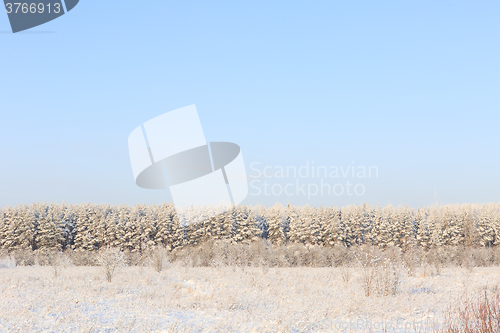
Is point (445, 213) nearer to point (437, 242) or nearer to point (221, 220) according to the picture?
point (437, 242)

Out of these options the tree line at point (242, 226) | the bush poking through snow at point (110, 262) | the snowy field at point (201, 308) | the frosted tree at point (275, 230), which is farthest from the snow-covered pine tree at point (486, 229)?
the bush poking through snow at point (110, 262)

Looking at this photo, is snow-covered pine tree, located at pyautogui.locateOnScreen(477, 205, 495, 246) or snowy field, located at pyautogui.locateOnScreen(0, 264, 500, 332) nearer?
snowy field, located at pyautogui.locateOnScreen(0, 264, 500, 332)

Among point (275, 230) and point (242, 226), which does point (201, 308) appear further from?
point (275, 230)

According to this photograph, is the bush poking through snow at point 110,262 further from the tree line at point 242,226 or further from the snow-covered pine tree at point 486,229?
the snow-covered pine tree at point 486,229

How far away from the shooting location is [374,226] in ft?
194

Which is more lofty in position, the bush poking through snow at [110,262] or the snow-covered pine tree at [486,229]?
the bush poking through snow at [110,262]

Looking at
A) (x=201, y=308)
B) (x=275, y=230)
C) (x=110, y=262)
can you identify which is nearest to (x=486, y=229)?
(x=275, y=230)

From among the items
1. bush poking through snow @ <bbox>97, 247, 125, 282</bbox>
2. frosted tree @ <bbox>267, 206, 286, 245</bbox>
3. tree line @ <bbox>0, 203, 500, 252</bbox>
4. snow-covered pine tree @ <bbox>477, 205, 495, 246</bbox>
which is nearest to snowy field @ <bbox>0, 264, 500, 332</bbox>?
bush poking through snow @ <bbox>97, 247, 125, 282</bbox>

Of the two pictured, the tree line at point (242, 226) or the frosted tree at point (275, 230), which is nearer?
the tree line at point (242, 226)

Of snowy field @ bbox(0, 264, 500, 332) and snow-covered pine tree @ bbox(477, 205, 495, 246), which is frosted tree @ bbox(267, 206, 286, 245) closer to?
snow-covered pine tree @ bbox(477, 205, 495, 246)

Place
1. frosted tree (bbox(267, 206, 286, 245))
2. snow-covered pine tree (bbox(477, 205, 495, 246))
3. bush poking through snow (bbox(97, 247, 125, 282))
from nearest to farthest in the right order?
1. bush poking through snow (bbox(97, 247, 125, 282))
2. frosted tree (bbox(267, 206, 286, 245))
3. snow-covered pine tree (bbox(477, 205, 495, 246))

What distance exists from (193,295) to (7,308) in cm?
576

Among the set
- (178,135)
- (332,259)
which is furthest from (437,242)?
(178,135)

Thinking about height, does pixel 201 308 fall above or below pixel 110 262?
below
